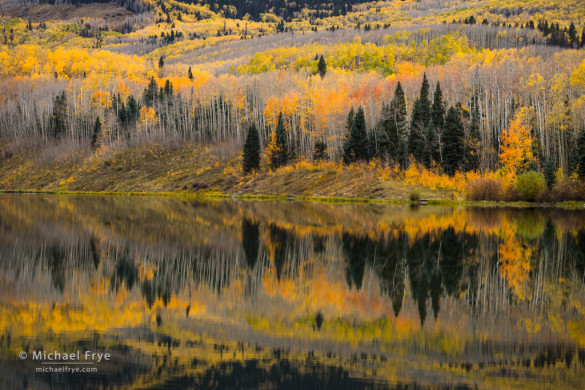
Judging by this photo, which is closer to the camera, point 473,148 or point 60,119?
point 473,148

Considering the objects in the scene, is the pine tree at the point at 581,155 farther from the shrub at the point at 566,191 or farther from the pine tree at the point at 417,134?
the pine tree at the point at 417,134

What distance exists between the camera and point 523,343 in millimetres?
10164

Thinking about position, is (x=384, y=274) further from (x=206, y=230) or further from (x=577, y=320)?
(x=206, y=230)

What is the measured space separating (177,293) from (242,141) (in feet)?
266

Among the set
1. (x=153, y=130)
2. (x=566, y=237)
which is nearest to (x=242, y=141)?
(x=153, y=130)

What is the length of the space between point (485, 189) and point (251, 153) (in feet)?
124

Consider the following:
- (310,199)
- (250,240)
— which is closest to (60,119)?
(310,199)

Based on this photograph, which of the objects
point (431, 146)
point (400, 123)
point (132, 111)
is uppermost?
point (132, 111)

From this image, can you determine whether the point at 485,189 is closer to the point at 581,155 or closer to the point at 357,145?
the point at 581,155

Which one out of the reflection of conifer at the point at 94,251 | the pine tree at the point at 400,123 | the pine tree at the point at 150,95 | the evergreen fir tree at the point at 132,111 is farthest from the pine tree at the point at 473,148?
the pine tree at the point at 150,95

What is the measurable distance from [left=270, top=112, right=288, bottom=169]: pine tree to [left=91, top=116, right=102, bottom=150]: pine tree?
4315cm

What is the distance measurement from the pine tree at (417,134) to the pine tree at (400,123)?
1.12 m

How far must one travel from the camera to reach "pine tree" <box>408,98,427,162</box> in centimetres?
7106

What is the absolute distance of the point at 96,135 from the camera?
106 metres
